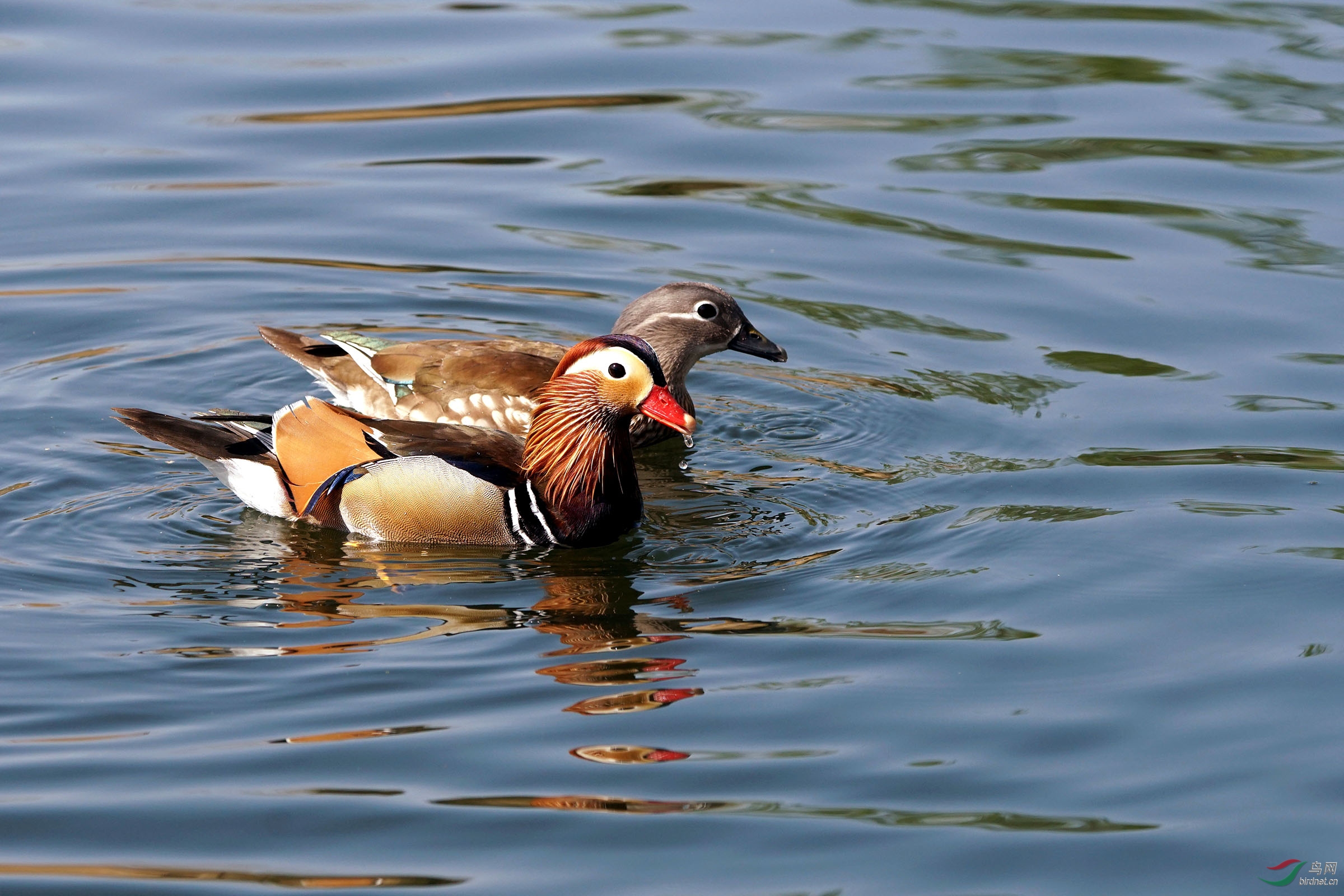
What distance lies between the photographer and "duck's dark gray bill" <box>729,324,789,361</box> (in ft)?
34.7

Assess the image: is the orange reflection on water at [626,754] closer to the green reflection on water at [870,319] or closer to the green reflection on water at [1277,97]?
the green reflection on water at [870,319]

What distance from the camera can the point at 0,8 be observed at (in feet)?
55.4

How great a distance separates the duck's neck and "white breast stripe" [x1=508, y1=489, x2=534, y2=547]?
15 cm

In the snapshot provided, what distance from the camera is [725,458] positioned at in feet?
32.4

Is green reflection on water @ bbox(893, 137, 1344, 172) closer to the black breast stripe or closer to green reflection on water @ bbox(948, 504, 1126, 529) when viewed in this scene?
green reflection on water @ bbox(948, 504, 1126, 529)

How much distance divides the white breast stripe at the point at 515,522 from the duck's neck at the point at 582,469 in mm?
148

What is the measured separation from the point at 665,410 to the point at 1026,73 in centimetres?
837

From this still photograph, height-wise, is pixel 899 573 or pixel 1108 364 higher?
pixel 1108 364

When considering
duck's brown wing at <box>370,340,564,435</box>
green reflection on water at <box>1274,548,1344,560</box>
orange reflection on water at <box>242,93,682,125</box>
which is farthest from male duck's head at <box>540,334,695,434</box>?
orange reflection on water at <box>242,93,682,125</box>

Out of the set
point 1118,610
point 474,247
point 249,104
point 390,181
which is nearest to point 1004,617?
point 1118,610

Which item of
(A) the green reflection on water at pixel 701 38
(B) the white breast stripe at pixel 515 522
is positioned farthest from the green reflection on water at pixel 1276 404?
(A) the green reflection on water at pixel 701 38

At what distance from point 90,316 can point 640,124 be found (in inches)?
209

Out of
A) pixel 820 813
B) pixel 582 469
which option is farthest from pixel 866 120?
pixel 820 813

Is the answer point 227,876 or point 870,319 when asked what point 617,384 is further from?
point 227,876
